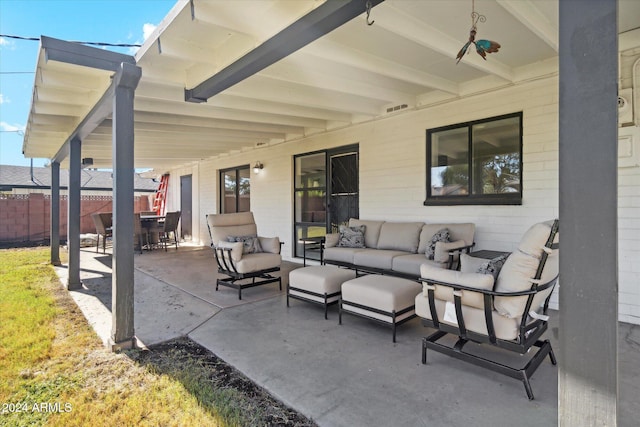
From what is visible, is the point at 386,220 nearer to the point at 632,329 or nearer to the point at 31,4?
the point at 632,329

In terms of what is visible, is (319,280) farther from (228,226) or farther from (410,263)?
(228,226)

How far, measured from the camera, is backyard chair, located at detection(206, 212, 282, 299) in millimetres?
4680

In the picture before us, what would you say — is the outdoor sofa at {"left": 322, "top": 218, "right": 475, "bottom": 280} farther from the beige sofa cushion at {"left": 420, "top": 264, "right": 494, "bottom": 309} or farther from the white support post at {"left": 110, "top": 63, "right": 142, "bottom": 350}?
the white support post at {"left": 110, "top": 63, "right": 142, "bottom": 350}

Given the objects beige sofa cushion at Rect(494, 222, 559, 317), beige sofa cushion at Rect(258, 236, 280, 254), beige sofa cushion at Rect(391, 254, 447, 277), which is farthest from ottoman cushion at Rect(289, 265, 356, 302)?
beige sofa cushion at Rect(494, 222, 559, 317)

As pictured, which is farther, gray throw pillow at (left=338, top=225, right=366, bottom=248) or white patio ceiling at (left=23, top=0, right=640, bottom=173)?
gray throw pillow at (left=338, top=225, right=366, bottom=248)

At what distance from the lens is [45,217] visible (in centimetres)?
1189

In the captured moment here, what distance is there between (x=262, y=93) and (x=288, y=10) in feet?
6.47

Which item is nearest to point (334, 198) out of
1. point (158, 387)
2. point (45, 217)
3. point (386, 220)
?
point (386, 220)

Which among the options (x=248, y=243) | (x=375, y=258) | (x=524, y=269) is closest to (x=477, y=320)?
(x=524, y=269)

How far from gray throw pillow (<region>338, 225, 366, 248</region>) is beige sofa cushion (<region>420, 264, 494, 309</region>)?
2838 mm

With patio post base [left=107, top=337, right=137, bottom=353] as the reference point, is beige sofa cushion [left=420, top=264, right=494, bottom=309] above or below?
above

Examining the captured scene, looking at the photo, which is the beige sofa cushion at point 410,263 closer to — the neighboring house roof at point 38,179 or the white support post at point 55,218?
the white support post at point 55,218

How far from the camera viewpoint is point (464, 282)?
2412 millimetres

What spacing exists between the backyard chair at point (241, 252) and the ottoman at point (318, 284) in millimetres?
833
